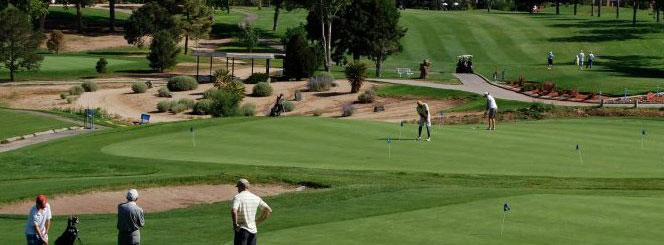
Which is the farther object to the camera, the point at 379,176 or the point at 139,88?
the point at 139,88

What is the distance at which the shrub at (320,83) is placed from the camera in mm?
80812

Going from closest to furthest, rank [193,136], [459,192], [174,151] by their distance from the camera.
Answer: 1. [459,192]
2. [174,151]
3. [193,136]

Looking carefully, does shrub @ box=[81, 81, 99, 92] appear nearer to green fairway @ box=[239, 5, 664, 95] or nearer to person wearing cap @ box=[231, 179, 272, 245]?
green fairway @ box=[239, 5, 664, 95]

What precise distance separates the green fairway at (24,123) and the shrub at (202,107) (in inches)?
481

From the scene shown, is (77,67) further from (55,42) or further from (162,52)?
(55,42)

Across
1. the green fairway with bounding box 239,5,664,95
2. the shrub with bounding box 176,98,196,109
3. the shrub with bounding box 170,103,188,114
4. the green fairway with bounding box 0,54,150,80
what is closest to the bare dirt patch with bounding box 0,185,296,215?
the shrub with bounding box 170,103,188,114

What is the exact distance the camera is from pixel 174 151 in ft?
130

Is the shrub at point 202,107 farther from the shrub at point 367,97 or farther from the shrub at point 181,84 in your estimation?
the shrub at point 367,97

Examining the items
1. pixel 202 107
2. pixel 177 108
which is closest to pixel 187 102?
pixel 177 108

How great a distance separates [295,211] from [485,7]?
579 ft

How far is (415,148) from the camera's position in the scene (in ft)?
127

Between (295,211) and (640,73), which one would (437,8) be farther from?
(295,211)

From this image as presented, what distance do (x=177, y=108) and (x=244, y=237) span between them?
57.7 m

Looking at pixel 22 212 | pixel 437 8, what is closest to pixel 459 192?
pixel 22 212
